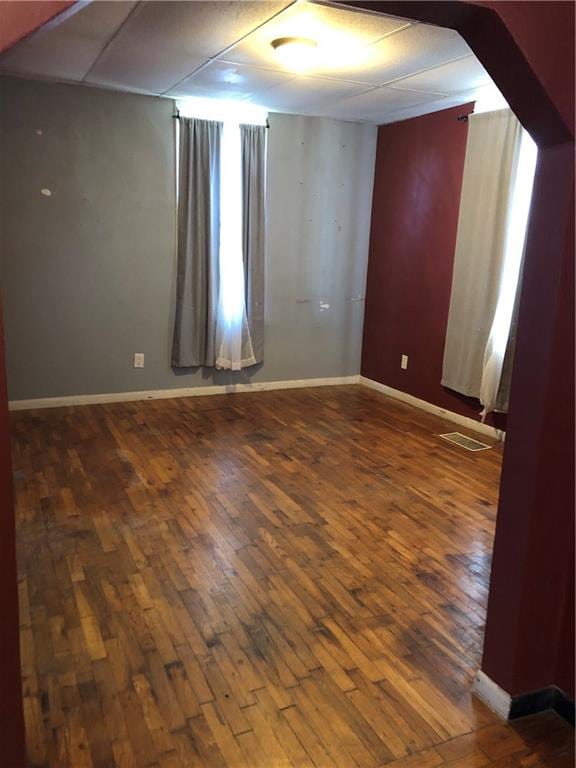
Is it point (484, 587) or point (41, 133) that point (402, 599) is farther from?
point (41, 133)

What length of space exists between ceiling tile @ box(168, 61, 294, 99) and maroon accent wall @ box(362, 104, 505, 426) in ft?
4.57

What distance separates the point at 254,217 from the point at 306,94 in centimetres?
105

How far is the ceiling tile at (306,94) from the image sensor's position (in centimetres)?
398

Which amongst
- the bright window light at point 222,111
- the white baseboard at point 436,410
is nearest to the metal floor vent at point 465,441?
the white baseboard at point 436,410

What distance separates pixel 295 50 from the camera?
10.4 feet

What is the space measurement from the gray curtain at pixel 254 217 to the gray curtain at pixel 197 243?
0.75 ft

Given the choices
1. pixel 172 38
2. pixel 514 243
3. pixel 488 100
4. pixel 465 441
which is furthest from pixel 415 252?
pixel 172 38

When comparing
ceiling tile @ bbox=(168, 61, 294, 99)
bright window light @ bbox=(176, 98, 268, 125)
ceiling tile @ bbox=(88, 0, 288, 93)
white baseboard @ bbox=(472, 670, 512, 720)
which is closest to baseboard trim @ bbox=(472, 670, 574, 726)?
white baseboard @ bbox=(472, 670, 512, 720)

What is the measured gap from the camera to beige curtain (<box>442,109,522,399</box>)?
4.06m

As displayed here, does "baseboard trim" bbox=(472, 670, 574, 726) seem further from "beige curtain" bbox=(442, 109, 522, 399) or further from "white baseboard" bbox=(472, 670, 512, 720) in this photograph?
"beige curtain" bbox=(442, 109, 522, 399)

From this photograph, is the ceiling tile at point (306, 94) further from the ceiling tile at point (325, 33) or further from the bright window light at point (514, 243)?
the bright window light at point (514, 243)

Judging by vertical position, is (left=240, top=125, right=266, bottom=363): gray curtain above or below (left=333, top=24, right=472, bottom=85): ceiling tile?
below

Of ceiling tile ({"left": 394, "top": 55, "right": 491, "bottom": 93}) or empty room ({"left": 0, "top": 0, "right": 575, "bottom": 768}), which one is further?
ceiling tile ({"left": 394, "top": 55, "right": 491, "bottom": 93})

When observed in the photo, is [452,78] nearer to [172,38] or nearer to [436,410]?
[172,38]
